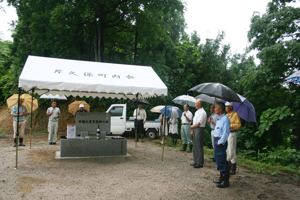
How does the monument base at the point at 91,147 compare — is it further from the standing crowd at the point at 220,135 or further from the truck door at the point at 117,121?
the truck door at the point at 117,121

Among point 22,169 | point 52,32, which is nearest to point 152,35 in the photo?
point 52,32

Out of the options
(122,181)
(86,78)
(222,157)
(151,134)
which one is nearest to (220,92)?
(222,157)

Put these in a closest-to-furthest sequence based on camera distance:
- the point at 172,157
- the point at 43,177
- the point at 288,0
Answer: the point at 43,177 < the point at 172,157 < the point at 288,0

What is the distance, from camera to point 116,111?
12.2 meters

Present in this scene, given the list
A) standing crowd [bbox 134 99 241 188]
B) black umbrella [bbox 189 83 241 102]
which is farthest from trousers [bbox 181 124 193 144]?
black umbrella [bbox 189 83 241 102]

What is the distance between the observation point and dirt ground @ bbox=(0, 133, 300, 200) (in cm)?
420

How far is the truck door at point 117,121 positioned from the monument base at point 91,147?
4.42 meters

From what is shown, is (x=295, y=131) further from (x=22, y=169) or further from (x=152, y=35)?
(x=22, y=169)

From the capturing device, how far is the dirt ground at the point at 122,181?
4.20 m

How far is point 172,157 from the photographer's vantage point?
7805 mm

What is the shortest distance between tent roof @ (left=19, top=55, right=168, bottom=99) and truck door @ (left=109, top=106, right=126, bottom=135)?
16.3 feet

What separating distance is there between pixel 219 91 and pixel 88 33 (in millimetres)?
12739

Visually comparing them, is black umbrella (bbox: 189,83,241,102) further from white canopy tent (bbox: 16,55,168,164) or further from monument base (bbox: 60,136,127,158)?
monument base (bbox: 60,136,127,158)

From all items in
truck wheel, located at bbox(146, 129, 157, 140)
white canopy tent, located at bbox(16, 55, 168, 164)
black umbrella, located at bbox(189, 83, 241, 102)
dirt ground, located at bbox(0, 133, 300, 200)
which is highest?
white canopy tent, located at bbox(16, 55, 168, 164)
